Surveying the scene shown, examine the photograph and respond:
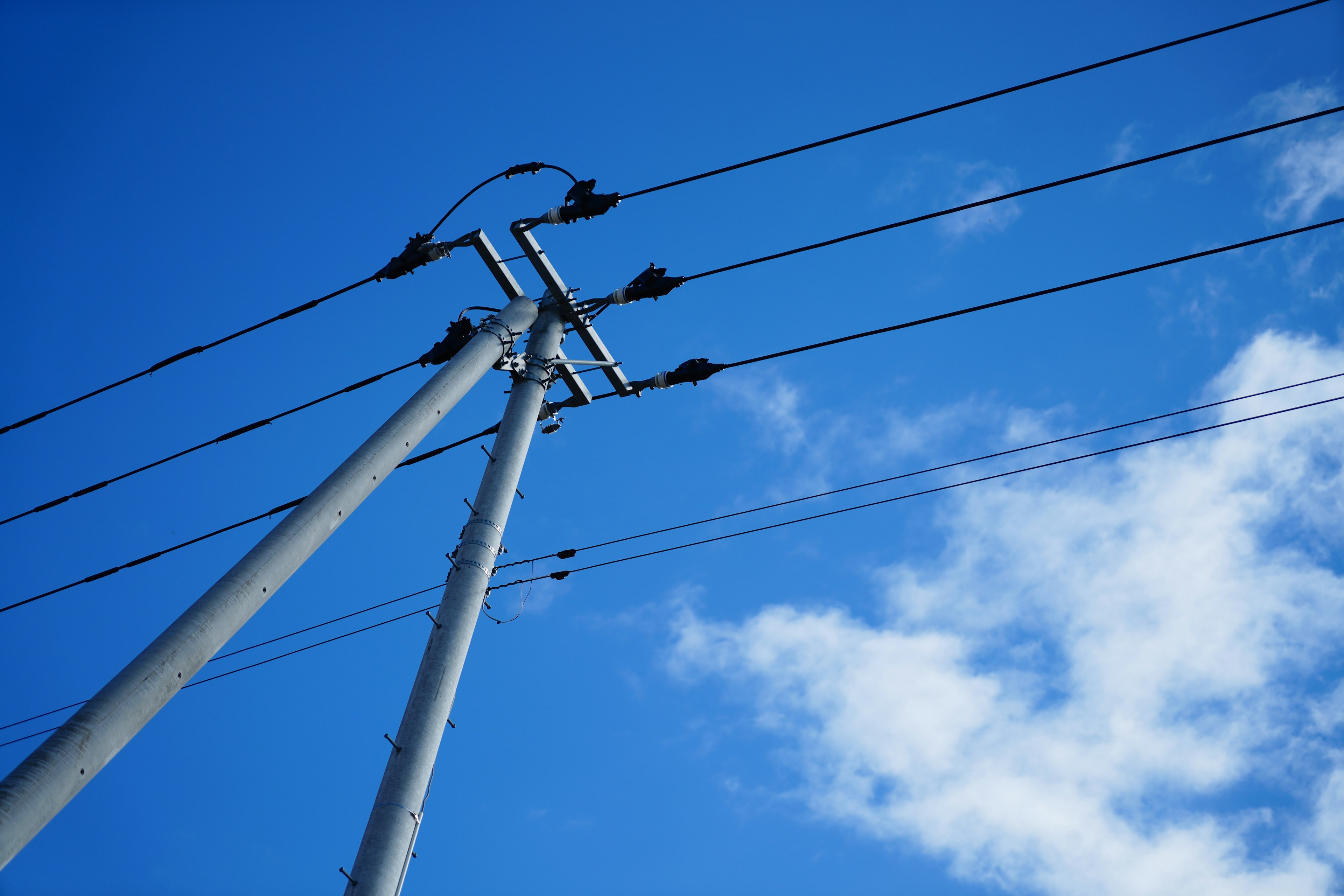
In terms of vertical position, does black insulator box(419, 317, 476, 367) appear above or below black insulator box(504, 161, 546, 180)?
below

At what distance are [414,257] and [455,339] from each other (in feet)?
4.20

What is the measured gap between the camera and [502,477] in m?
9.52

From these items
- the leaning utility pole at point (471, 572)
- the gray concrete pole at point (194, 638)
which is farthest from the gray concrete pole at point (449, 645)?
the gray concrete pole at point (194, 638)

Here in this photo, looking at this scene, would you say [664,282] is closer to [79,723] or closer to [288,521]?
[288,521]

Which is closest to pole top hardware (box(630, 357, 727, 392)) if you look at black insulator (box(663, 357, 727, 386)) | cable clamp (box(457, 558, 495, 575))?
black insulator (box(663, 357, 727, 386))

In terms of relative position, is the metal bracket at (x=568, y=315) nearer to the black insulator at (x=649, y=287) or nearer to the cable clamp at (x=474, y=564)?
the black insulator at (x=649, y=287)

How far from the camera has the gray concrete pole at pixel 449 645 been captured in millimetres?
7117

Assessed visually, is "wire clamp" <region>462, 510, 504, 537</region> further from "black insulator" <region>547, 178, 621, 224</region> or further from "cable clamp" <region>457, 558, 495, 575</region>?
"black insulator" <region>547, 178, 621, 224</region>

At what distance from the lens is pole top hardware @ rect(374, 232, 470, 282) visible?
1118cm

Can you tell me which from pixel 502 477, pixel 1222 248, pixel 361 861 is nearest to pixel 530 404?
pixel 502 477

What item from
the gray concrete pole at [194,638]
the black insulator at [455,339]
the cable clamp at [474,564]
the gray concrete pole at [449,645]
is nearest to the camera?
the gray concrete pole at [194,638]

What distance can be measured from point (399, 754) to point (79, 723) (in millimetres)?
2676

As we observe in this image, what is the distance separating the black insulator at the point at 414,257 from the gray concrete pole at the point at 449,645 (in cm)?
145

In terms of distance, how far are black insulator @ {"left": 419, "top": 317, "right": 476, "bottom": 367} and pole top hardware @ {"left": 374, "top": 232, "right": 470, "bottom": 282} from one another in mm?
949
